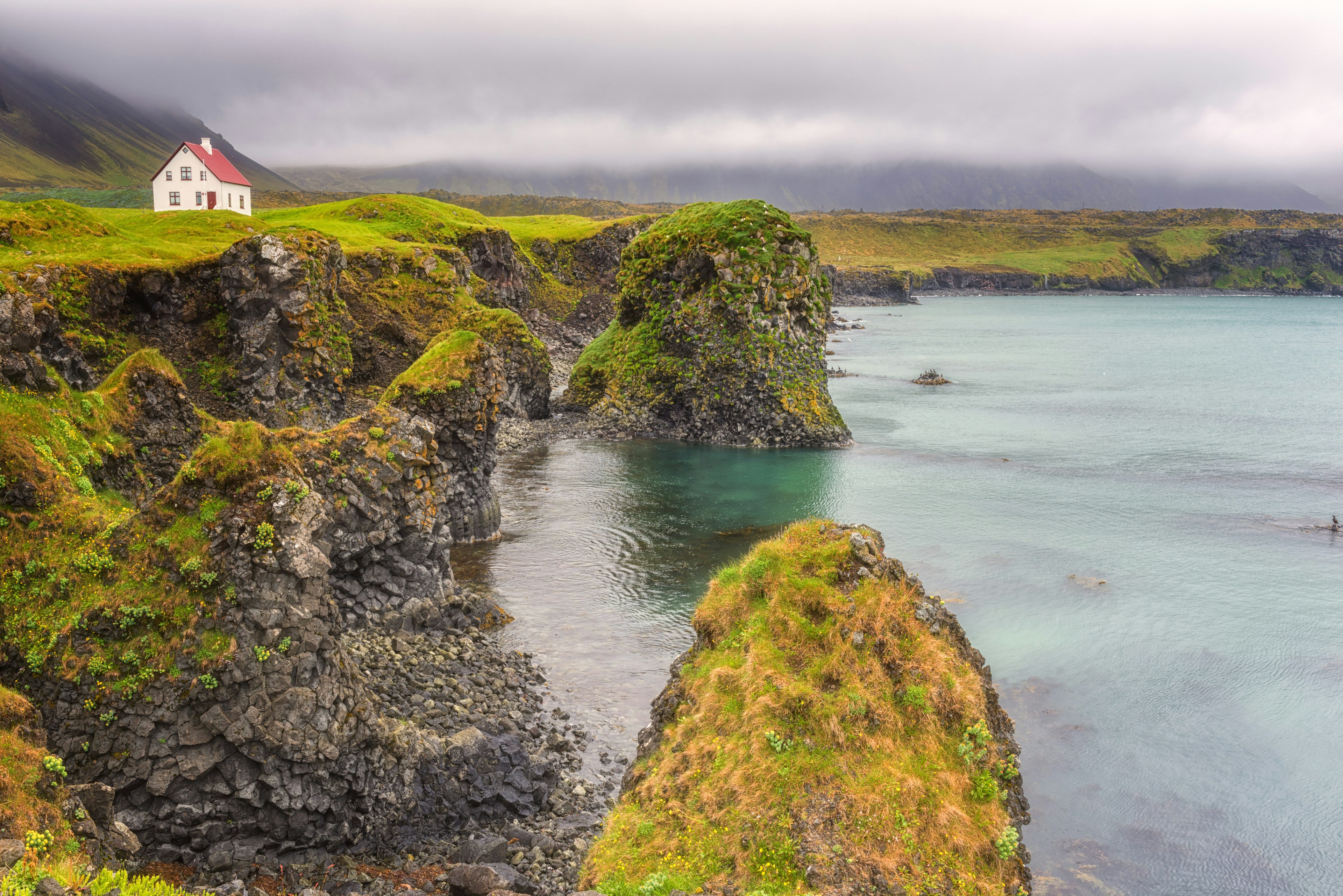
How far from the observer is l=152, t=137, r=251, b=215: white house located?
235ft

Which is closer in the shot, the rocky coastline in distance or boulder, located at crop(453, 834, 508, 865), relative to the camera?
the rocky coastline in distance

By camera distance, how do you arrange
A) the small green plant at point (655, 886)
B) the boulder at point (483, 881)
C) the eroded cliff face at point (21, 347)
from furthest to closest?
the eroded cliff face at point (21, 347), the boulder at point (483, 881), the small green plant at point (655, 886)

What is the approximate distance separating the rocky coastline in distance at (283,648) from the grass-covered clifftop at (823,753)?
1.53ft

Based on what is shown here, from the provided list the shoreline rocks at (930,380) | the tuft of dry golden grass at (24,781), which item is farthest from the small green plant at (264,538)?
the shoreline rocks at (930,380)

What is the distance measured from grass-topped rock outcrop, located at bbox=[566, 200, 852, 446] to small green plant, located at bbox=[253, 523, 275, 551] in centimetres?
4783

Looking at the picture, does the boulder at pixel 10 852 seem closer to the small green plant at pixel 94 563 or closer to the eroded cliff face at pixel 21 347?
the small green plant at pixel 94 563

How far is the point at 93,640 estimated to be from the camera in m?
16.7

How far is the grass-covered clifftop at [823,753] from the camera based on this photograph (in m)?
15.5

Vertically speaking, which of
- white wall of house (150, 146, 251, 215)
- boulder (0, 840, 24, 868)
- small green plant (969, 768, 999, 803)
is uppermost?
white wall of house (150, 146, 251, 215)

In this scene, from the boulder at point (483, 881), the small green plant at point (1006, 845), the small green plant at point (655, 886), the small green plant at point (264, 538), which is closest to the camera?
the small green plant at point (655, 886)

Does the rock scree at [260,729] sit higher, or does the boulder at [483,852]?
the rock scree at [260,729]

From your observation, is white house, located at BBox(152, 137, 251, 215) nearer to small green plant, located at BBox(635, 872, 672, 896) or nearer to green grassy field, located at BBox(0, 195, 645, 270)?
green grassy field, located at BBox(0, 195, 645, 270)

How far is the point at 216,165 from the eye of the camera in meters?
73.9

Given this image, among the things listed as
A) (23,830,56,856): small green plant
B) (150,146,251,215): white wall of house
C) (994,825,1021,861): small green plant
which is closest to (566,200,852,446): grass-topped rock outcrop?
(150,146,251,215): white wall of house
